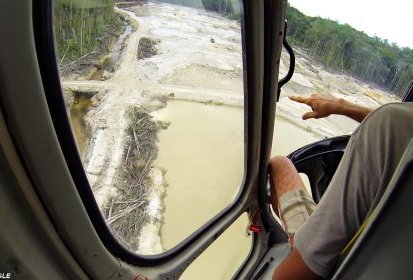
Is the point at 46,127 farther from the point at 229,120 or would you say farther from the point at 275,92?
the point at 229,120

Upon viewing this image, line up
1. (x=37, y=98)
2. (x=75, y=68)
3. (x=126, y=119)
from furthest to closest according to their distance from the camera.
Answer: (x=126, y=119) → (x=75, y=68) → (x=37, y=98)

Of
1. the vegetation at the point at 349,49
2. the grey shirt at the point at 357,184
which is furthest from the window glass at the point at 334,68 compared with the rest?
the grey shirt at the point at 357,184

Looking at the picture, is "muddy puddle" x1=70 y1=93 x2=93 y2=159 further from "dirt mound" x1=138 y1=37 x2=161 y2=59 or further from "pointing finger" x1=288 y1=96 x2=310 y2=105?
"pointing finger" x1=288 y1=96 x2=310 y2=105

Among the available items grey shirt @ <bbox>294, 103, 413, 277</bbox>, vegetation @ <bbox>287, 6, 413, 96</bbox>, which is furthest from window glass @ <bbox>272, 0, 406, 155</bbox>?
grey shirt @ <bbox>294, 103, 413, 277</bbox>

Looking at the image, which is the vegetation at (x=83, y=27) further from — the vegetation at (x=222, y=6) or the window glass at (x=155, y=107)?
the vegetation at (x=222, y=6)

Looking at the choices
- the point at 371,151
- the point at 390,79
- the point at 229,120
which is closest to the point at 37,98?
the point at 371,151

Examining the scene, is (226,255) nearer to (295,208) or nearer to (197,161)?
(197,161)
